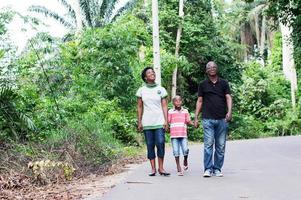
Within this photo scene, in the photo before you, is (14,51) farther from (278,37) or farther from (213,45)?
(278,37)

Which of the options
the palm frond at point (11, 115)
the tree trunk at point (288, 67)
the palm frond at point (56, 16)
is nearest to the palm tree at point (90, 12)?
the palm frond at point (56, 16)

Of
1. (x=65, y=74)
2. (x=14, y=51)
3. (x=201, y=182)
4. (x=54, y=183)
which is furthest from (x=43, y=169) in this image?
(x=65, y=74)

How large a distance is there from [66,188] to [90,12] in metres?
29.0

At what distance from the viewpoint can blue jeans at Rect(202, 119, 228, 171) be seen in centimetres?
937

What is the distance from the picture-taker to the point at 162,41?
30.7 meters

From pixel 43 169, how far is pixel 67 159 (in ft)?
3.60

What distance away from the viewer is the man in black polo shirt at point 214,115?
937cm

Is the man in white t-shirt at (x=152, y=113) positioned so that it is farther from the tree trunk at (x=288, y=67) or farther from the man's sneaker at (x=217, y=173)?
the tree trunk at (x=288, y=67)

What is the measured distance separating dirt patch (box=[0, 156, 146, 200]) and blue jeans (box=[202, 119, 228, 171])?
164 centimetres

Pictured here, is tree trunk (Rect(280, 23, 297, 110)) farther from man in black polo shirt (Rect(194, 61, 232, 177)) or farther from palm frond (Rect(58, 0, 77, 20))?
man in black polo shirt (Rect(194, 61, 232, 177))

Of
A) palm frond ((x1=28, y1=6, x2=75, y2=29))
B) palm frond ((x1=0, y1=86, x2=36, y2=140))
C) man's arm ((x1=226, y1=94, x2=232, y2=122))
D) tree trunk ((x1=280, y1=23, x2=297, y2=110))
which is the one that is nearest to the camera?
man's arm ((x1=226, y1=94, x2=232, y2=122))

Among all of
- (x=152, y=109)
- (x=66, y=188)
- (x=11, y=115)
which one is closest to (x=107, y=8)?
(x=11, y=115)

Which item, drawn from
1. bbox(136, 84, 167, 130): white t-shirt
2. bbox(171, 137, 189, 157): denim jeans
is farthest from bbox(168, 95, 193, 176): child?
bbox(136, 84, 167, 130): white t-shirt

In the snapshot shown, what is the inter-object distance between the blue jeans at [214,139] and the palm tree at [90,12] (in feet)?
88.7
